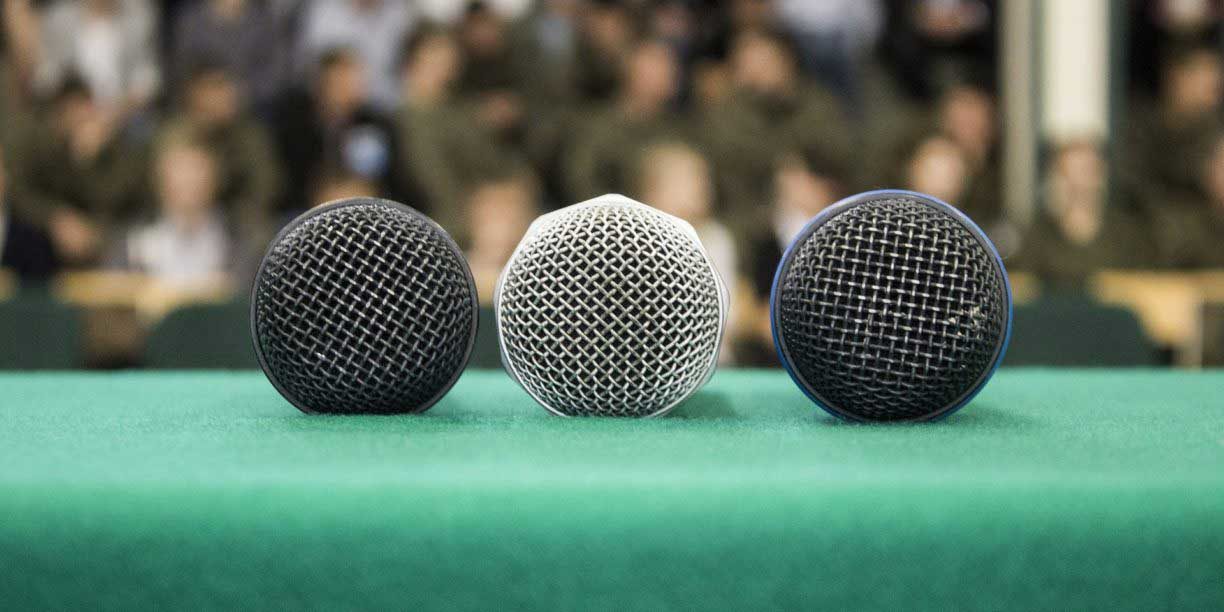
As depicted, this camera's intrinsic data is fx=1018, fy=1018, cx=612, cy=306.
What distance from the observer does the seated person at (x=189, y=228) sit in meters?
4.87

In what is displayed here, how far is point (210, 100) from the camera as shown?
5.43m

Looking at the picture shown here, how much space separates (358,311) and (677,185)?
11.0ft

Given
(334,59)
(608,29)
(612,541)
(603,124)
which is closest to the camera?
(612,541)

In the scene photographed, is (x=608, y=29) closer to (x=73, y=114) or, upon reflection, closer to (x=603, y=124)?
(x=603, y=124)

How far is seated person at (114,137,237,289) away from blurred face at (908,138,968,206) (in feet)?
10.9

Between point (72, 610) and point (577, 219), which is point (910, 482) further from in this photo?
point (72, 610)

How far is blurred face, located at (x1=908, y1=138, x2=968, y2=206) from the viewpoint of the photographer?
4.76 m

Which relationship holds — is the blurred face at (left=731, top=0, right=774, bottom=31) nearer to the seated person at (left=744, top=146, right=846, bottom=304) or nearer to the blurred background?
the blurred background

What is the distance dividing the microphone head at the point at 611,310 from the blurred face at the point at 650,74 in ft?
14.7

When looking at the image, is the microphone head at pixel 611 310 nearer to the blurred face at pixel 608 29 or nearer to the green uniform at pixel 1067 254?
the green uniform at pixel 1067 254

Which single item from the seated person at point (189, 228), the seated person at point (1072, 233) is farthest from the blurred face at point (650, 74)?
the seated person at point (189, 228)

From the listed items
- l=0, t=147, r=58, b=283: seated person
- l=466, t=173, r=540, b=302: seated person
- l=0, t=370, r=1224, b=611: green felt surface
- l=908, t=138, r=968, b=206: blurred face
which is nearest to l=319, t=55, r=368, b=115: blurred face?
l=466, t=173, r=540, b=302: seated person

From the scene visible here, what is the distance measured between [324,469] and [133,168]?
5.41m

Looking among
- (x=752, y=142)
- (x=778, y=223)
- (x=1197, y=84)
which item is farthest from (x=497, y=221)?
(x=1197, y=84)
